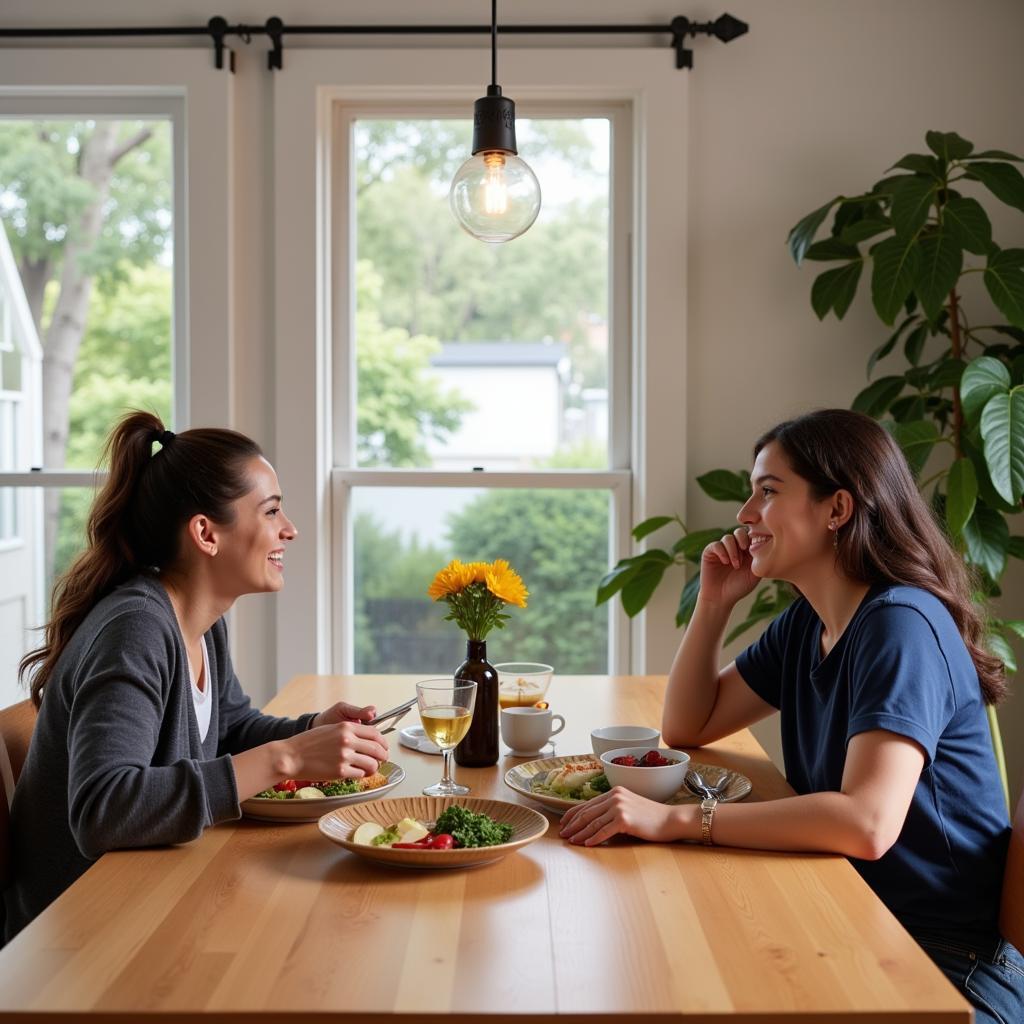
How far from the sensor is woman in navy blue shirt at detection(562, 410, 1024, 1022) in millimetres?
1431

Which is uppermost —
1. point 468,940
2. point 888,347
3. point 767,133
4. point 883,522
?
point 767,133

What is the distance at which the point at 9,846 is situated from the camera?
1.65 metres

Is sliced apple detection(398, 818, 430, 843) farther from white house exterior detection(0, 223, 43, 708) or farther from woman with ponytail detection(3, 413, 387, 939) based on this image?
white house exterior detection(0, 223, 43, 708)

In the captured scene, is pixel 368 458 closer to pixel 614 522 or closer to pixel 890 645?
pixel 614 522

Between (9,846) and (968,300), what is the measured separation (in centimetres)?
271

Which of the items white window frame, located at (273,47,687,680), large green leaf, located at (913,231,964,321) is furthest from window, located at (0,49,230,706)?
large green leaf, located at (913,231,964,321)

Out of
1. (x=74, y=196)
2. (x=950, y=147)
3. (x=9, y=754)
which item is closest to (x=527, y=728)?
(x=9, y=754)

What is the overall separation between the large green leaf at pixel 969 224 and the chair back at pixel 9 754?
87.8 inches

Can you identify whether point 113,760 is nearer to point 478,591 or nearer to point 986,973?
Answer: point 478,591

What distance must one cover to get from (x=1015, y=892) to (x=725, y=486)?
Result: 1620 mm

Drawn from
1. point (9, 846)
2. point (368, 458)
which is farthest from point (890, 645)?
point (368, 458)

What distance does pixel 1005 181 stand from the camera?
2832 millimetres

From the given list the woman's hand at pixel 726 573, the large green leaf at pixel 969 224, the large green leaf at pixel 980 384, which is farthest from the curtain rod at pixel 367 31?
the woman's hand at pixel 726 573

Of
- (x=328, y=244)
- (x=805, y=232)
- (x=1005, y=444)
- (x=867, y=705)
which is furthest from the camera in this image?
(x=328, y=244)
